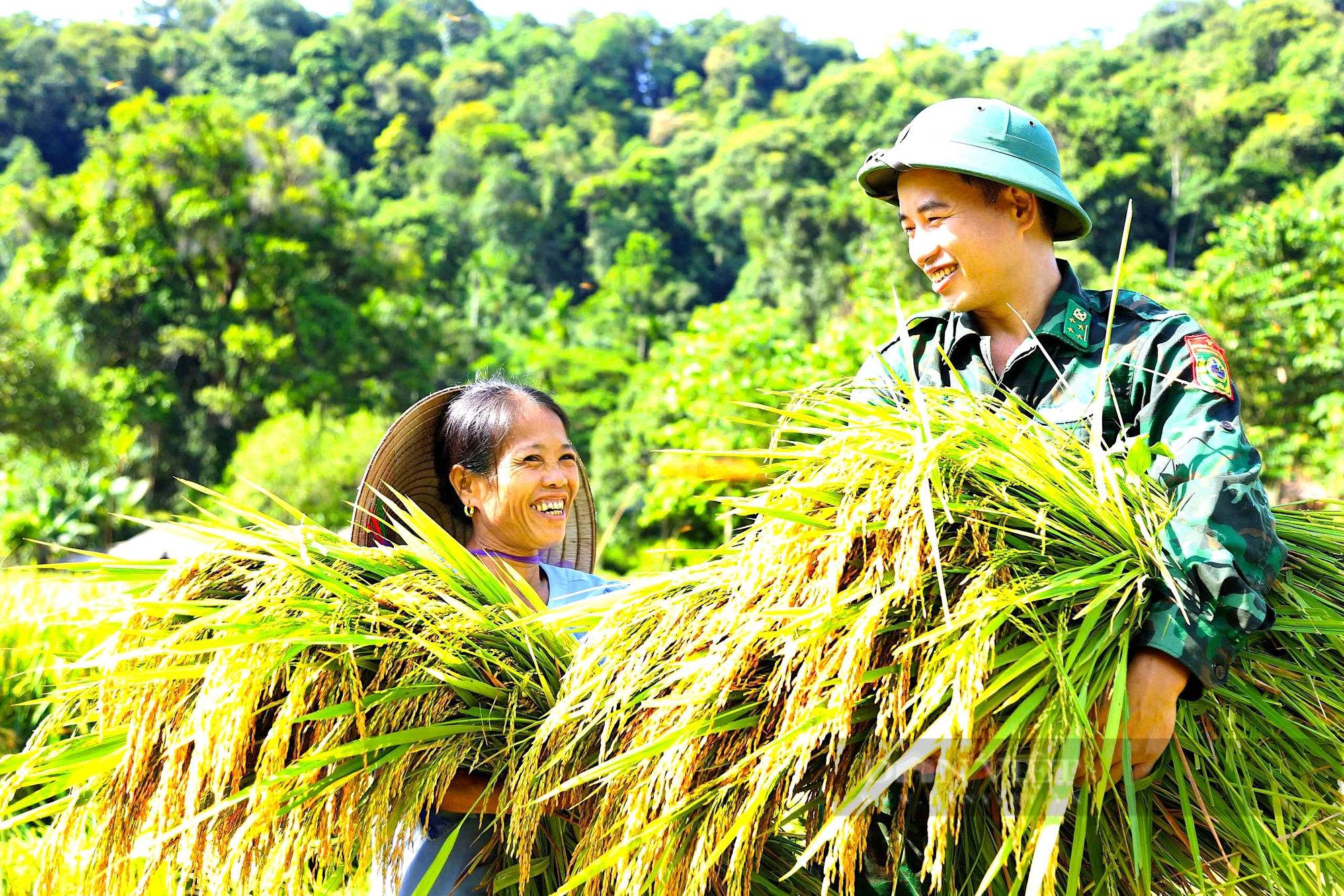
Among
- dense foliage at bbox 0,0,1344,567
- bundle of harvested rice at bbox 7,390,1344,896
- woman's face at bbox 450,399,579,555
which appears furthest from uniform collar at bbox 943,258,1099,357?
woman's face at bbox 450,399,579,555

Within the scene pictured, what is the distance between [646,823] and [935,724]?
397 mm

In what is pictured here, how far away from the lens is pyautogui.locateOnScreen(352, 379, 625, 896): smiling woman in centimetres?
253

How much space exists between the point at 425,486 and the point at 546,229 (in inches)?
2076

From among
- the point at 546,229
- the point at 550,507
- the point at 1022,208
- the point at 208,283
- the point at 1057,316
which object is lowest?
the point at 546,229

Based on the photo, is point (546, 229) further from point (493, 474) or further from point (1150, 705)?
point (1150, 705)

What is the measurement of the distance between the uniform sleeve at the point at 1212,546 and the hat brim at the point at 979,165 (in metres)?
0.42

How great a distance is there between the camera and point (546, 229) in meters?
54.2

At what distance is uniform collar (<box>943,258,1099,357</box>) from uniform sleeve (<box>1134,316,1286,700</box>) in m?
0.30

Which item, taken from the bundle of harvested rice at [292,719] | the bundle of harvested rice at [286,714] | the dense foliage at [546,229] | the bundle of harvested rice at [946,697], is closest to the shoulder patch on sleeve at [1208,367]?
the bundle of harvested rice at [946,697]

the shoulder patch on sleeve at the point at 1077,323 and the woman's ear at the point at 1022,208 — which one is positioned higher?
the woman's ear at the point at 1022,208

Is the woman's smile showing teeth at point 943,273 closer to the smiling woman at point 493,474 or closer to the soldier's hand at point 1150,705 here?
the soldier's hand at point 1150,705

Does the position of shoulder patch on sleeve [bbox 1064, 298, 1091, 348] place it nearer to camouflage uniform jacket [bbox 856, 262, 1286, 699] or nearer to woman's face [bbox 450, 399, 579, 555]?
camouflage uniform jacket [bbox 856, 262, 1286, 699]

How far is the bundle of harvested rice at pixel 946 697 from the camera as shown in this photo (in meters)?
1.28

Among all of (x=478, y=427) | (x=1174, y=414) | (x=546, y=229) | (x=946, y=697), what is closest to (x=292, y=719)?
(x=946, y=697)
